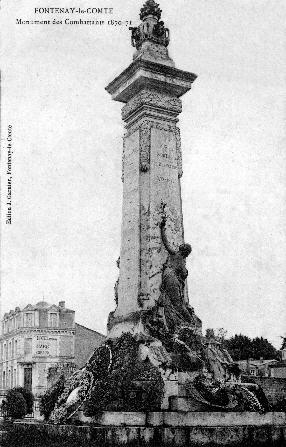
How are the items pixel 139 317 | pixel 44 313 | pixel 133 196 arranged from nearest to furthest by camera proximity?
pixel 139 317 → pixel 133 196 → pixel 44 313

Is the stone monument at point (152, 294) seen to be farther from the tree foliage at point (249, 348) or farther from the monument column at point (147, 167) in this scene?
the tree foliage at point (249, 348)

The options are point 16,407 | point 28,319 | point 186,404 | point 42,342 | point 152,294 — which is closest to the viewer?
point 186,404

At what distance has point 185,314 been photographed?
1594 cm

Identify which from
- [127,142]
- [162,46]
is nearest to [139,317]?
[127,142]

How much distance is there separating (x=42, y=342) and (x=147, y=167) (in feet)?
151

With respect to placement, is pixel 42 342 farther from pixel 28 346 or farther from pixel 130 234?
pixel 130 234

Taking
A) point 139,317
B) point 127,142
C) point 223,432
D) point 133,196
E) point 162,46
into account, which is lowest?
point 223,432

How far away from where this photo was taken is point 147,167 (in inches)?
663

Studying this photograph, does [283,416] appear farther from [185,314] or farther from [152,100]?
[152,100]

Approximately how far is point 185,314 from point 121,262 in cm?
218

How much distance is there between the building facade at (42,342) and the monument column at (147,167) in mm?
41811

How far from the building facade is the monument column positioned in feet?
137

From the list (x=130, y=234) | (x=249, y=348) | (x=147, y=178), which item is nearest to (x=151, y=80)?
(x=147, y=178)

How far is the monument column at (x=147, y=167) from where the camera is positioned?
53.1ft
